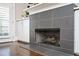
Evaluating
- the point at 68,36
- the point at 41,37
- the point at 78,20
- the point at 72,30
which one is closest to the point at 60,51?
the point at 68,36

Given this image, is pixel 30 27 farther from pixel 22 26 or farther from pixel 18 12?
pixel 18 12

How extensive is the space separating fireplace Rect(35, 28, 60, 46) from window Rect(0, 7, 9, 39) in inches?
75.9

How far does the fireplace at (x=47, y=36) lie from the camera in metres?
3.41

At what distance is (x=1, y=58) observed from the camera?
115cm

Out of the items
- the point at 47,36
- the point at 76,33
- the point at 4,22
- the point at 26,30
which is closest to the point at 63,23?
the point at 76,33

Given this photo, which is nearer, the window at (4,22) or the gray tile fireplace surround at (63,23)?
the gray tile fireplace surround at (63,23)

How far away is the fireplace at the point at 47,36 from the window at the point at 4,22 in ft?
6.32

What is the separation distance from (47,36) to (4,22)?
94.1 inches

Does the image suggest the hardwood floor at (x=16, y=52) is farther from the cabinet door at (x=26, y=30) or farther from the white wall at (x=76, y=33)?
the cabinet door at (x=26, y=30)

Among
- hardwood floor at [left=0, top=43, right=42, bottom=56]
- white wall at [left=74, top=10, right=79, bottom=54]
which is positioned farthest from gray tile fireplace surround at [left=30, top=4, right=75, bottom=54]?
hardwood floor at [left=0, top=43, right=42, bottom=56]

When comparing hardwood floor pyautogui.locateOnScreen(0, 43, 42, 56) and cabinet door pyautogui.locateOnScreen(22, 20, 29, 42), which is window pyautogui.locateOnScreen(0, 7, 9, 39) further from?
hardwood floor pyautogui.locateOnScreen(0, 43, 42, 56)

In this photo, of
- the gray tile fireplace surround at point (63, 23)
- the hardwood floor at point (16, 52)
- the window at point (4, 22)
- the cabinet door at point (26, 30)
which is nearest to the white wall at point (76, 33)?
the gray tile fireplace surround at point (63, 23)

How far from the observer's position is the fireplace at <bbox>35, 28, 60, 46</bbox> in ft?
11.2

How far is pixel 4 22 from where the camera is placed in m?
5.47
